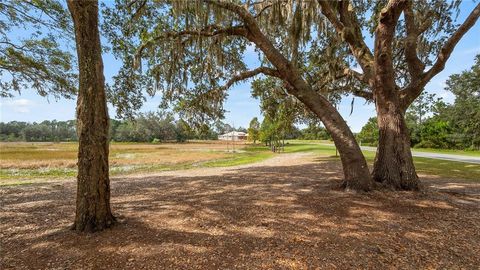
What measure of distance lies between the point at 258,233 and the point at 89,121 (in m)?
3.12

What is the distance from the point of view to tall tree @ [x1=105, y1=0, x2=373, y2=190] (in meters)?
5.82

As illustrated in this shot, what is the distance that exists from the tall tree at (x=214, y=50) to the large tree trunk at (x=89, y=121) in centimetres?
207

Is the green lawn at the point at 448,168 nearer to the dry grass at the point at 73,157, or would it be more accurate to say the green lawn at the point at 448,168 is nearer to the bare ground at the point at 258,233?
the bare ground at the point at 258,233

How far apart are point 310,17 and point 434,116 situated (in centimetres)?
4712

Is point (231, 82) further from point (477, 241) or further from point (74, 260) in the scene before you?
point (477, 241)

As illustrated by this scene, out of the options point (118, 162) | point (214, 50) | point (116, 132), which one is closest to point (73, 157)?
point (118, 162)

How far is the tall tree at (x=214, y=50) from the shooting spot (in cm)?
582

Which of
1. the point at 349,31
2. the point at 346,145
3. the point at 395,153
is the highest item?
the point at 349,31

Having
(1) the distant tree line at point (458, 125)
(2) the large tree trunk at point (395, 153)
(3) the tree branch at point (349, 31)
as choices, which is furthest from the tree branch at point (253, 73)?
(1) the distant tree line at point (458, 125)

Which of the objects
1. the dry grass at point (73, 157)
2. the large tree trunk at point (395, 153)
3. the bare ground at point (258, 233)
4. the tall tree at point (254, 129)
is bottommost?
the dry grass at point (73, 157)

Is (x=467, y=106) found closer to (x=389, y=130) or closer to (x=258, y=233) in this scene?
(x=389, y=130)

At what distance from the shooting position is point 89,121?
3615 mm

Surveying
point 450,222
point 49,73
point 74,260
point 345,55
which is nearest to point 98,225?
point 74,260

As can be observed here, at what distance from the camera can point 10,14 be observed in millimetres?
7422
